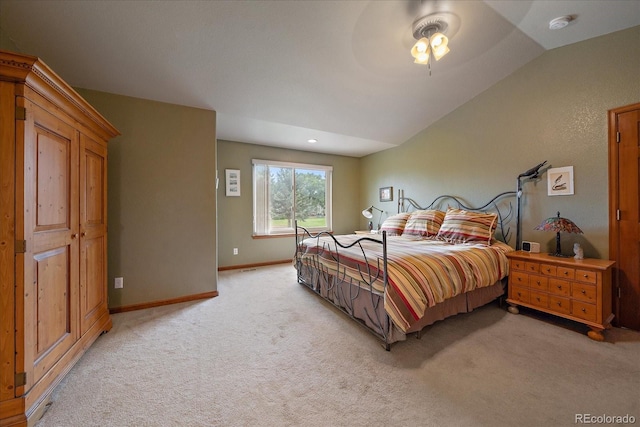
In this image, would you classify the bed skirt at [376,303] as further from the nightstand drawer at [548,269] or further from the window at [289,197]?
the window at [289,197]

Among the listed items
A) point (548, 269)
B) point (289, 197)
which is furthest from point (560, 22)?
point (289, 197)

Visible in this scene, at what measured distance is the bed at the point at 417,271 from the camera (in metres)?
1.90

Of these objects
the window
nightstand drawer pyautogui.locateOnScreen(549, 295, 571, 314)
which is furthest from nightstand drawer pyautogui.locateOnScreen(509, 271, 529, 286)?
the window

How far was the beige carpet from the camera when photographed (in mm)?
1353

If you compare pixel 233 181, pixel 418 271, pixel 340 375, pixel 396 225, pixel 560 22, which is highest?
pixel 560 22

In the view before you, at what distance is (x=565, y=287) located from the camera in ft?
7.43

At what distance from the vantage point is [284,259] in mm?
5027

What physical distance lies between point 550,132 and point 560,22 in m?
1.08

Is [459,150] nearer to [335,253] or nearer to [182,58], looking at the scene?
[335,253]

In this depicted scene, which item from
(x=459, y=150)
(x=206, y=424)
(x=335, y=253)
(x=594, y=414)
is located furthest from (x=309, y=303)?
(x=459, y=150)

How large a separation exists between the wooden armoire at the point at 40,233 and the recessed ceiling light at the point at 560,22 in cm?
397

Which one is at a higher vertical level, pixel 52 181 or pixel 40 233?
pixel 52 181

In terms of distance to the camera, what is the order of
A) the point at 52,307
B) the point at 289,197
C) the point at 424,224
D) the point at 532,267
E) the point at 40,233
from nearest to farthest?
1. the point at 40,233
2. the point at 52,307
3. the point at 532,267
4. the point at 424,224
5. the point at 289,197

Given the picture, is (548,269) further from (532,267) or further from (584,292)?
(584,292)
